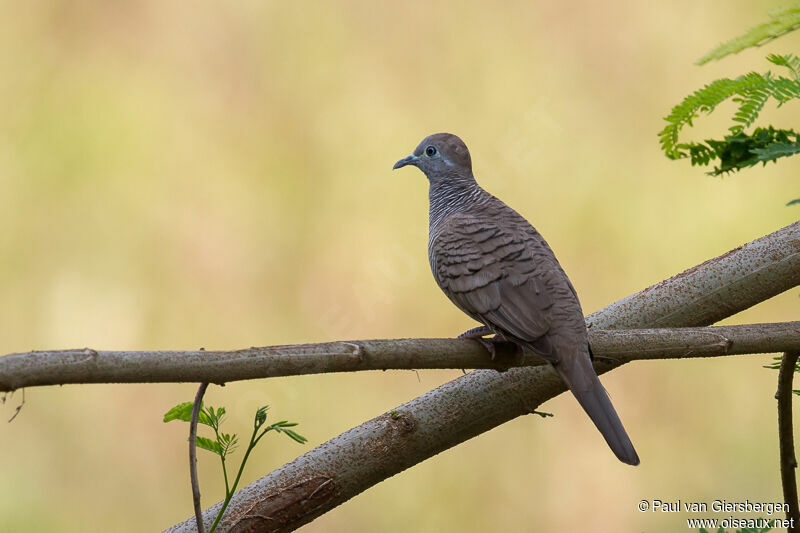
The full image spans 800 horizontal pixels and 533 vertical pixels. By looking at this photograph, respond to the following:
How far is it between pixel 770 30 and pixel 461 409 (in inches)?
44.9

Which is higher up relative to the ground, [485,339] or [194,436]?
[485,339]

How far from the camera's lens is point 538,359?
204 cm

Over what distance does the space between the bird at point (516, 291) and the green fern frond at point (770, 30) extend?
0.65 meters

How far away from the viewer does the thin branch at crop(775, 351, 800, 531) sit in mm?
2039

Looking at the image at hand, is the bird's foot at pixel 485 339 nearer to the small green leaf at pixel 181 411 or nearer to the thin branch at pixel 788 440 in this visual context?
the small green leaf at pixel 181 411

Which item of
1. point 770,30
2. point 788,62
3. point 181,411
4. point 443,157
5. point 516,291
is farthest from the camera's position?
point 443,157

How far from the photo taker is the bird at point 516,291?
6.21 feet

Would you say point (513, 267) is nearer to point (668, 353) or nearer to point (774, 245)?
point (668, 353)

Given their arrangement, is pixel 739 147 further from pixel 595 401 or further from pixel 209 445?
pixel 209 445

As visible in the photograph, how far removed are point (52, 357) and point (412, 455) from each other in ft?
3.38

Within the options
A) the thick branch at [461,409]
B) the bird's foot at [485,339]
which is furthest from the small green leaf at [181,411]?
the bird's foot at [485,339]

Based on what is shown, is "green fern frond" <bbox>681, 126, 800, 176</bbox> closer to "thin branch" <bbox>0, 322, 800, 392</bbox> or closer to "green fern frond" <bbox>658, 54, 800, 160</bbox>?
"green fern frond" <bbox>658, 54, 800, 160</bbox>

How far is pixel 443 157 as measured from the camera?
2.95 m

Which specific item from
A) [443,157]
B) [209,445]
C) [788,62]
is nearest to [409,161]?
[443,157]
